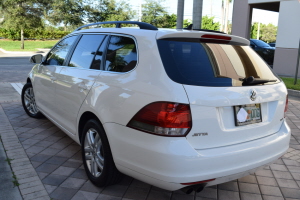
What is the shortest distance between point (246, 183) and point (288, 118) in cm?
346

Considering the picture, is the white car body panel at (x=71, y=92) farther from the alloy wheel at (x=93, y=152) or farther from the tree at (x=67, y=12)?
the tree at (x=67, y=12)

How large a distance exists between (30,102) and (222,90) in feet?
14.2

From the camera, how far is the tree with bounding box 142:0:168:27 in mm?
42094

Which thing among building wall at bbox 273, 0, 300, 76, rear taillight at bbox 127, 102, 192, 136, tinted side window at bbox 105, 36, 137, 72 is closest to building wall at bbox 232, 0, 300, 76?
building wall at bbox 273, 0, 300, 76

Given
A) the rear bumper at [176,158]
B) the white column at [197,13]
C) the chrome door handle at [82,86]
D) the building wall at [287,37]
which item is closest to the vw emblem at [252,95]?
the rear bumper at [176,158]

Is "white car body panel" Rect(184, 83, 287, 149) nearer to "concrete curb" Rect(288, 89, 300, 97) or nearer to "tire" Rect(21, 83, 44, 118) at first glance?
"tire" Rect(21, 83, 44, 118)

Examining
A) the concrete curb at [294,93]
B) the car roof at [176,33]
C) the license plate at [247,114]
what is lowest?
the concrete curb at [294,93]

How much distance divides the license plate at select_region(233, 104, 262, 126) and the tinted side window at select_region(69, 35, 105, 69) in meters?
1.73

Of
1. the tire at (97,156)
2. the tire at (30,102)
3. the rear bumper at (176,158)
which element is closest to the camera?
the rear bumper at (176,158)

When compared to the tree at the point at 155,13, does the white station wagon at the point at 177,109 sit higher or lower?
lower

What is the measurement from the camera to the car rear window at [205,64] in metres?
2.47

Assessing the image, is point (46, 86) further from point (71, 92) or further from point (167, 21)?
point (167, 21)

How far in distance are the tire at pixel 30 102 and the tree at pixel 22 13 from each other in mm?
25406

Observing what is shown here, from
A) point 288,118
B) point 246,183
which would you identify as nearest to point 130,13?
point 288,118
